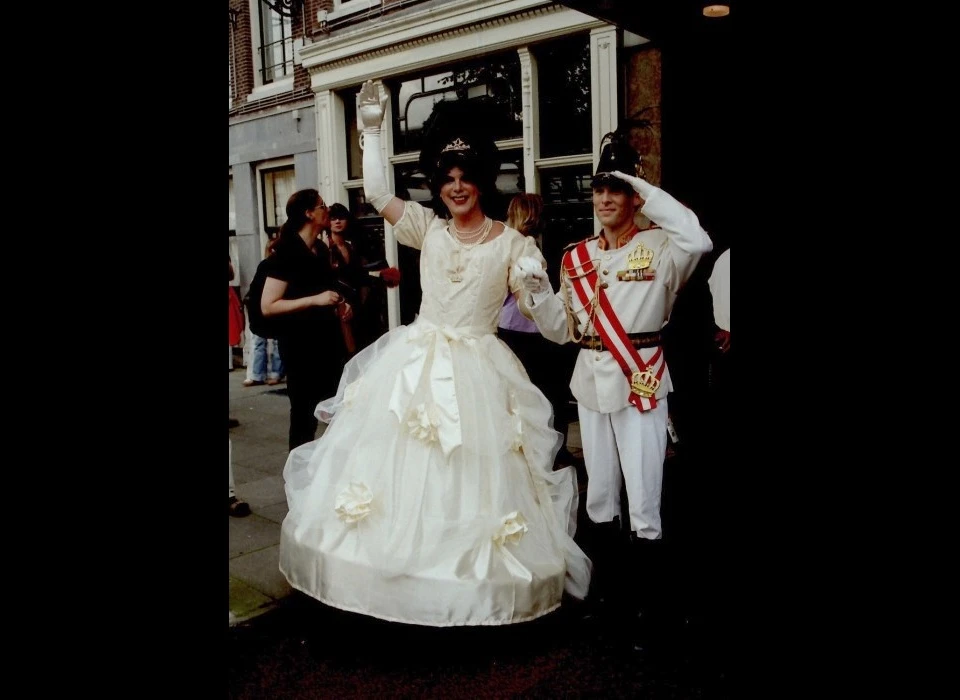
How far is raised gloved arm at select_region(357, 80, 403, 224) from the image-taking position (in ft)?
12.8

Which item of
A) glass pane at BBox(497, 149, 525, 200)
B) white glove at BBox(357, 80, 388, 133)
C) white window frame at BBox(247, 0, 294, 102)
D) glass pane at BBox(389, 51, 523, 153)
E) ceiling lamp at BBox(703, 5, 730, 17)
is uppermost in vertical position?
white window frame at BBox(247, 0, 294, 102)

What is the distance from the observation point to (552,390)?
5691 mm

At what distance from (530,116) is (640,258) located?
15.3ft

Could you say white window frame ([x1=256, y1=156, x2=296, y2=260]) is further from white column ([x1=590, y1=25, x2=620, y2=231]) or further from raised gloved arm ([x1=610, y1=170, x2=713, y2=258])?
raised gloved arm ([x1=610, y1=170, x2=713, y2=258])

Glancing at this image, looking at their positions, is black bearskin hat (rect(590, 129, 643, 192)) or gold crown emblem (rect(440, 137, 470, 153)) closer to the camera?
black bearskin hat (rect(590, 129, 643, 192))

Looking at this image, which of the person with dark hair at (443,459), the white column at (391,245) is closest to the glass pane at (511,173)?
the white column at (391,245)

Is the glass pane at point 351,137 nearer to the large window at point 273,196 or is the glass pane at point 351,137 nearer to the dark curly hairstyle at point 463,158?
the large window at point 273,196

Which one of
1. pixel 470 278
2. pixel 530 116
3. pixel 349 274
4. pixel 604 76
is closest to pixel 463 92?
pixel 530 116

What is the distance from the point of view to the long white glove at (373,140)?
154 inches

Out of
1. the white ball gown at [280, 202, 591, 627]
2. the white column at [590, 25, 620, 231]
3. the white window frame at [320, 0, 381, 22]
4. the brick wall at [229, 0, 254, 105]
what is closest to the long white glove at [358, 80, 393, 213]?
the white ball gown at [280, 202, 591, 627]

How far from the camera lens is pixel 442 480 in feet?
10.7

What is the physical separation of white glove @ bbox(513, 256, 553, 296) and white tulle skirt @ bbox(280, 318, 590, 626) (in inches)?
15.9
